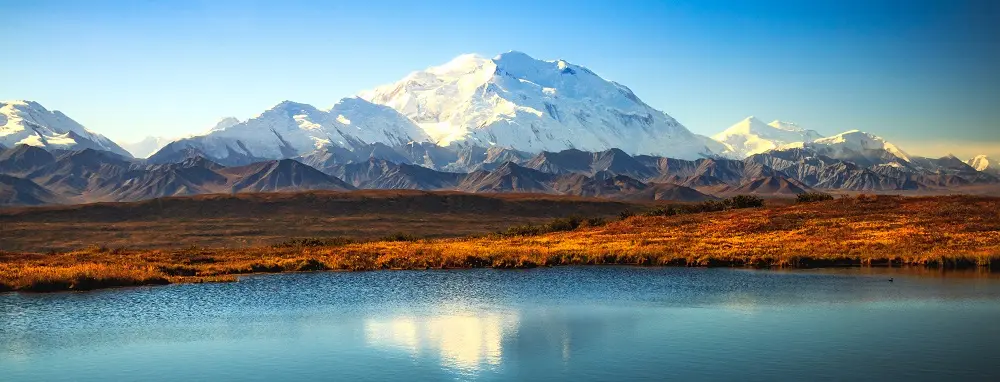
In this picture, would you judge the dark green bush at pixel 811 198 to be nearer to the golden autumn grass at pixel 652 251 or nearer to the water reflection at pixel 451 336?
the golden autumn grass at pixel 652 251

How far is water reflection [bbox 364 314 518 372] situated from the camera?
3133 cm

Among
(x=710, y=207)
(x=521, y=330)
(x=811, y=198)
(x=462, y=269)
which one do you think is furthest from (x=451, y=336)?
(x=811, y=198)

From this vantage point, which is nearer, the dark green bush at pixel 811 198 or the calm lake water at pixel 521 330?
the calm lake water at pixel 521 330

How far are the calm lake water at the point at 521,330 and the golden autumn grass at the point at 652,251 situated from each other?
6135mm

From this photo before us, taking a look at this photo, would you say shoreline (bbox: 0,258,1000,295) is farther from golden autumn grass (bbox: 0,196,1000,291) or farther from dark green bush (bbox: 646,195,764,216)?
dark green bush (bbox: 646,195,764,216)

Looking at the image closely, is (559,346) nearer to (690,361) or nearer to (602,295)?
(690,361)

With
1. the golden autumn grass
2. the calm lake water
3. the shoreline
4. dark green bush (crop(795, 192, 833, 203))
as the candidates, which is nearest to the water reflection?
the calm lake water

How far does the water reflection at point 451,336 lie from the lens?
31.3 m

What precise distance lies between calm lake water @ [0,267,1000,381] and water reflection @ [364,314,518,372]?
97 millimetres

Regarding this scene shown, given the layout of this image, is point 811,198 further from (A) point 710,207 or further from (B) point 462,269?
(B) point 462,269

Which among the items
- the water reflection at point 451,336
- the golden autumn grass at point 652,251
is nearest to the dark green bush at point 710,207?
the golden autumn grass at point 652,251

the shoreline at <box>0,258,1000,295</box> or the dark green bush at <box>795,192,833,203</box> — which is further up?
the dark green bush at <box>795,192,833,203</box>

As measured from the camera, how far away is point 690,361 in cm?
3019

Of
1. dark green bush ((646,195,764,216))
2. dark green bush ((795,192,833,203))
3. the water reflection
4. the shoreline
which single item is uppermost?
dark green bush ((795,192,833,203))
